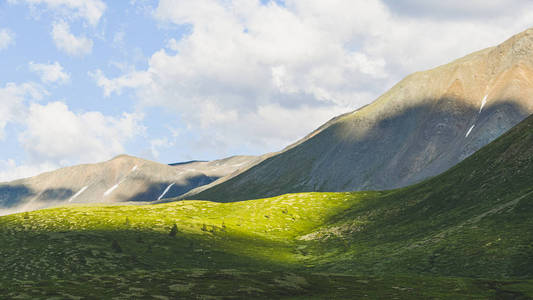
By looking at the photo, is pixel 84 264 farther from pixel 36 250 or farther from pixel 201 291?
pixel 201 291

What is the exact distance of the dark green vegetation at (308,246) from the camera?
49094 millimetres

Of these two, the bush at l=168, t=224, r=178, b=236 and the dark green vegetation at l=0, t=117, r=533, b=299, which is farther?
the bush at l=168, t=224, r=178, b=236

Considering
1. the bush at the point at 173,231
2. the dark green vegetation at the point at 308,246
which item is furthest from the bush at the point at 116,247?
the bush at the point at 173,231

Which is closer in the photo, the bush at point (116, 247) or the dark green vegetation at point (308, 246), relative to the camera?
the dark green vegetation at point (308, 246)

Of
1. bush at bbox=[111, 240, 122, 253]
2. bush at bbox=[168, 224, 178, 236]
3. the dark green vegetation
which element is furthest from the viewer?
bush at bbox=[168, 224, 178, 236]

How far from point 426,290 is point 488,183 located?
58113 millimetres

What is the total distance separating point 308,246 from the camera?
102812 millimetres

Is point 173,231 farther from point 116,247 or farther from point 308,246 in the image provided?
point 308,246

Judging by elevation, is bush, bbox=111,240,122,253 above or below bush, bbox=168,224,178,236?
below

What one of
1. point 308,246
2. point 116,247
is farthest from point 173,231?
point 308,246

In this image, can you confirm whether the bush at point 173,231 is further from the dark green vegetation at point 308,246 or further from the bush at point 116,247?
the bush at point 116,247

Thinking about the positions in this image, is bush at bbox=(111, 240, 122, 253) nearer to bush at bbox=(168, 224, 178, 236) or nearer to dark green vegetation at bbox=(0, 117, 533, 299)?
dark green vegetation at bbox=(0, 117, 533, 299)

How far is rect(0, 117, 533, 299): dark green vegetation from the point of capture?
49.1 meters

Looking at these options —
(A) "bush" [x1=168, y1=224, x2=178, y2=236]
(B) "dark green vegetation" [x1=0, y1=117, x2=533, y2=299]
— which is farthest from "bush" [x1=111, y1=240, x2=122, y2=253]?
(A) "bush" [x1=168, y1=224, x2=178, y2=236]
